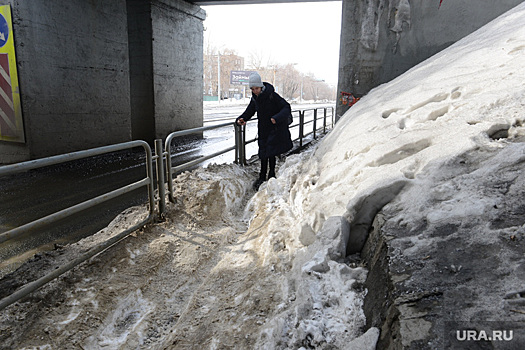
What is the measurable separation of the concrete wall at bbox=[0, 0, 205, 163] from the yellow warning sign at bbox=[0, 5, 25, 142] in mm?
129

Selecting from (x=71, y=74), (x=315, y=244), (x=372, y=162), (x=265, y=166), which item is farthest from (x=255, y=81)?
(x=71, y=74)

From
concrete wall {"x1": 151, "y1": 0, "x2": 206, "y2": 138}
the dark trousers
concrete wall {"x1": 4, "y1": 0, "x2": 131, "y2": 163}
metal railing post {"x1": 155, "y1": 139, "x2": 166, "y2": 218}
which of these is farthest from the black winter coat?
concrete wall {"x1": 151, "y1": 0, "x2": 206, "y2": 138}

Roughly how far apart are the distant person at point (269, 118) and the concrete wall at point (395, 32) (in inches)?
119

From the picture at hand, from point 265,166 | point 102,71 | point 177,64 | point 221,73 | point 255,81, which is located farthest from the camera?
point 221,73

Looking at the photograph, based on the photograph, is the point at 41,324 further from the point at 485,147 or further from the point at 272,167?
the point at 272,167

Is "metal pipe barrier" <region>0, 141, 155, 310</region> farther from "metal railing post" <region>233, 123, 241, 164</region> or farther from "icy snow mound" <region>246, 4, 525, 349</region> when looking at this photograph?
"metal railing post" <region>233, 123, 241, 164</region>

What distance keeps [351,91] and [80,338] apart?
7.11m

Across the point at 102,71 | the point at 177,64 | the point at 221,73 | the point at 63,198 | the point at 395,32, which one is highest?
the point at 221,73

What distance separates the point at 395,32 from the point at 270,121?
3666mm

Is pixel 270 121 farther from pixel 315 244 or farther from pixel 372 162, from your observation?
pixel 315 244

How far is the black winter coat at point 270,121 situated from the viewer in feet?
18.4

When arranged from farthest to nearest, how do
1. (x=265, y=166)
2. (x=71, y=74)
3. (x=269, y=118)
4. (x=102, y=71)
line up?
(x=102, y=71)
(x=71, y=74)
(x=265, y=166)
(x=269, y=118)

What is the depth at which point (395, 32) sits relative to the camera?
7500mm

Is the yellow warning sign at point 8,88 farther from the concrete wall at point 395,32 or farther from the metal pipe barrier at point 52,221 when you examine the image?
the concrete wall at point 395,32
